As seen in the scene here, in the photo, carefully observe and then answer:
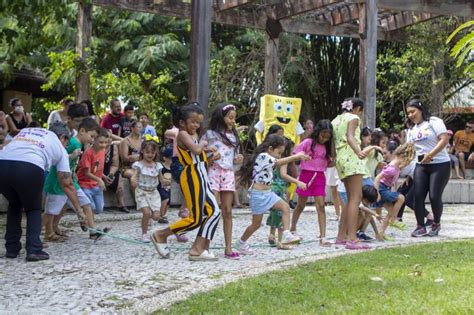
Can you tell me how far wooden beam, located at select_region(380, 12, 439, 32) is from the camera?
18984mm

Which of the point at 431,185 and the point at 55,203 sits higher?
the point at 431,185

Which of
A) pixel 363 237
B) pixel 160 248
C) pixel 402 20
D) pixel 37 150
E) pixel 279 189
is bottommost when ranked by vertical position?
pixel 363 237

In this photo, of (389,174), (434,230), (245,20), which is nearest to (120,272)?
(389,174)

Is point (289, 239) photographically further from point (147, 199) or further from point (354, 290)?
point (354, 290)

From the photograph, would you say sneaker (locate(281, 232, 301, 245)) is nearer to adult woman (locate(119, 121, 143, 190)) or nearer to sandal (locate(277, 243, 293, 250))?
sandal (locate(277, 243, 293, 250))

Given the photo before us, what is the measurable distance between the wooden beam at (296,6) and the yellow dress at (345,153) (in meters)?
7.28

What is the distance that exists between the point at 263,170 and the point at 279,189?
0.96 m

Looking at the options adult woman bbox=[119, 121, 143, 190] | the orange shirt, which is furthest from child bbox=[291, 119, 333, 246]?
the orange shirt

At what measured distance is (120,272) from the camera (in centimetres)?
703

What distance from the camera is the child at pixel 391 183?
10.1m

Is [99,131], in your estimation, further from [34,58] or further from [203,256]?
[34,58]

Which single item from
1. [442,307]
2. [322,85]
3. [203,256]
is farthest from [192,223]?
[322,85]

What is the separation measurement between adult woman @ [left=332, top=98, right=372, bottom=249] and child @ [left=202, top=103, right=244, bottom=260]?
136cm

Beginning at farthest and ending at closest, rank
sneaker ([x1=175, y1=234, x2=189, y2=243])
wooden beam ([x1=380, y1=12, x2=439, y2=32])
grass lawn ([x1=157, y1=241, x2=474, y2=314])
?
wooden beam ([x1=380, y1=12, x2=439, y2=32]) < sneaker ([x1=175, y1=234, x2=189, y2=243]) < grass lawn ([x1=157, y1=241, x2=474, y2=314])
